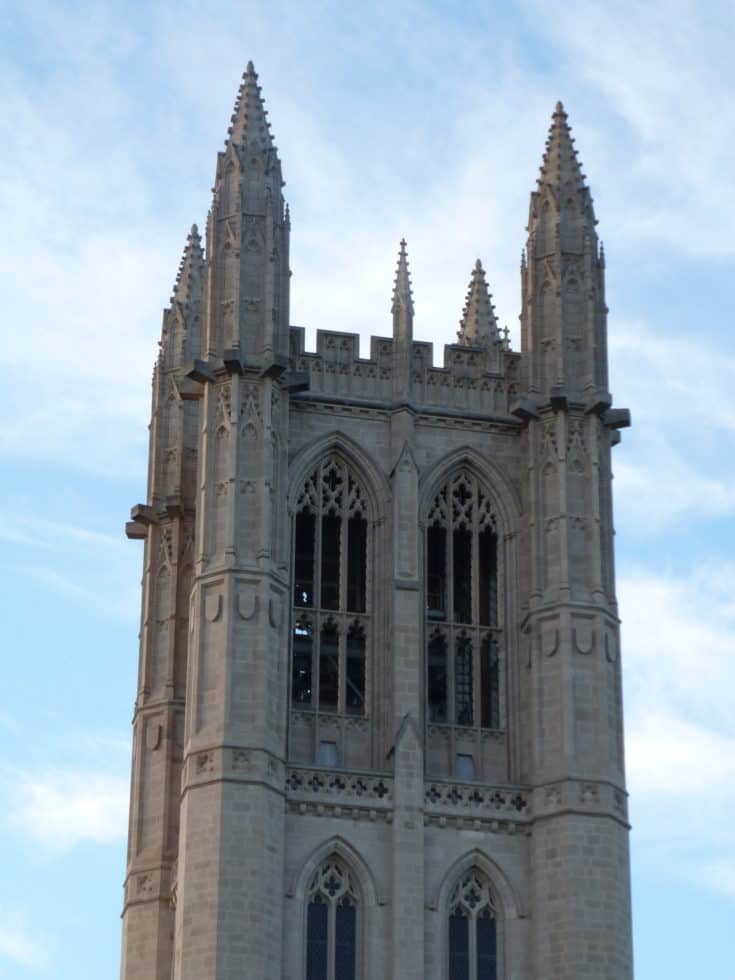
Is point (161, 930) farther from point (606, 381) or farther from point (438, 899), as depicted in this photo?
point (606, 381)

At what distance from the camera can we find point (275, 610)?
60.8 meters

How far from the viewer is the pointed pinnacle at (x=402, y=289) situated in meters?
65.9

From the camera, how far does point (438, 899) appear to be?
195ft

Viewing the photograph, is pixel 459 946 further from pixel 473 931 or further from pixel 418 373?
pixel 418 373

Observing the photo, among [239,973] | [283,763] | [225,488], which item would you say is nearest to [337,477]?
[225,488]

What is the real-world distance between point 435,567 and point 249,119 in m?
10.9

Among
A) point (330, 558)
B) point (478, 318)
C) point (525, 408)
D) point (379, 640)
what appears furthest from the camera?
point (478, 318)

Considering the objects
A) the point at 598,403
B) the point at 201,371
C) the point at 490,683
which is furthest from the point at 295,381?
the point at 490,683

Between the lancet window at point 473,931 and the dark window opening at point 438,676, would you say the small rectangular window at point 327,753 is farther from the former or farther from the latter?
the lancet window at point 473,931

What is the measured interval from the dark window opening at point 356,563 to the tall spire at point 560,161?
30.8 feet

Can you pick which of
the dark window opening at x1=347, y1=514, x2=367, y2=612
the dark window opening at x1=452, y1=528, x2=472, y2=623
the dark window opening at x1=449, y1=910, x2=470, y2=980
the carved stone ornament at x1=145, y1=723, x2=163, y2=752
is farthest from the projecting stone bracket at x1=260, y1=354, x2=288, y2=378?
the dark window opening at x1=449, y1=910, x2=470, y2=980

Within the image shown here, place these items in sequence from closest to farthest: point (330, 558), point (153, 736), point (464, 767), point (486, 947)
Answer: point (486, 947), point (464, 767), point (330, 558), point (153, 736)

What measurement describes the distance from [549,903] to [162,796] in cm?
974

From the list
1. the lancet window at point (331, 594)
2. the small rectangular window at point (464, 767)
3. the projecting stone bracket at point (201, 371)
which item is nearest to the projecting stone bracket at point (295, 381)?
the projecting stone bracket at point (201, 371)
